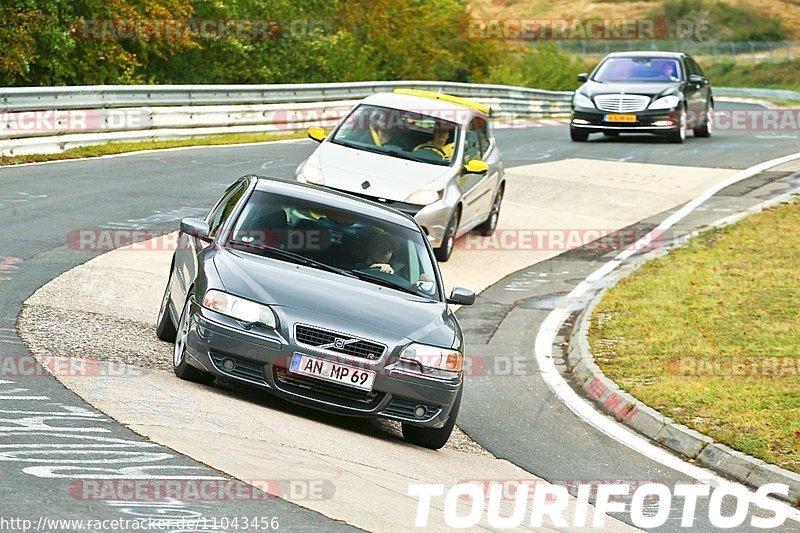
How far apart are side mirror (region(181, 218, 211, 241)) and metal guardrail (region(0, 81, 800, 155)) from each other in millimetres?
11790

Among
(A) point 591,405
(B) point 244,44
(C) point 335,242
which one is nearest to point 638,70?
(B) point 244,44

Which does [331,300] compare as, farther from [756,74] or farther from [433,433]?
[756,74]

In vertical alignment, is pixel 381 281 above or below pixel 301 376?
above

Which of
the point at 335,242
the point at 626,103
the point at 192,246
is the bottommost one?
the point at 626,103

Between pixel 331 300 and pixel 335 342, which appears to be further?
pixel 331 300

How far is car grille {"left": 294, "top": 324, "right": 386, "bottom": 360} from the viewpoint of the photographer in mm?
8484

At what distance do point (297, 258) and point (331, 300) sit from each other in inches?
32.3

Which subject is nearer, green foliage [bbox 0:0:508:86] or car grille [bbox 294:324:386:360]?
car grille [bbox 294:324:386:360]

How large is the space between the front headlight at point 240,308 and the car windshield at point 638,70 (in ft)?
73.2

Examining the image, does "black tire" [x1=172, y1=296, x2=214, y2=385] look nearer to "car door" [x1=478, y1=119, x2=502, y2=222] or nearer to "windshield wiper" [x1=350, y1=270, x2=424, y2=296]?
"windshield wiper" [x1=350, y1=270, x2=424, y2=296]

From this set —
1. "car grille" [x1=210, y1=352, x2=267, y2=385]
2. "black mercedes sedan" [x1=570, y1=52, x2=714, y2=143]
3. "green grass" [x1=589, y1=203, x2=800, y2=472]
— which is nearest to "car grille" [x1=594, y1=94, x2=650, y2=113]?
"black mercedes sedan" [x1=570, y1=52, x2=714, y2=143]

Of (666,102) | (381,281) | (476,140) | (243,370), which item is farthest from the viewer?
(666,102)

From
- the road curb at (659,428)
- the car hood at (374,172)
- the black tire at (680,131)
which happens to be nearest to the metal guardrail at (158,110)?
the car hood at (374,172)

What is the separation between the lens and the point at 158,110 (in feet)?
84.3
